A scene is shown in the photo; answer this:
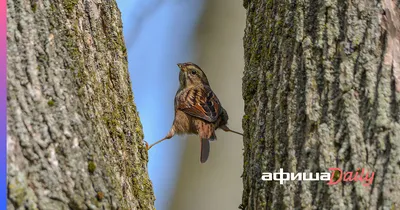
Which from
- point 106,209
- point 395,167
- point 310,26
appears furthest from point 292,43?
point 106,209

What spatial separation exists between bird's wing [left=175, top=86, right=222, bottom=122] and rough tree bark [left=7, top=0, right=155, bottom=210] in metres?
1.93

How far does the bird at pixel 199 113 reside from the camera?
4.65 m

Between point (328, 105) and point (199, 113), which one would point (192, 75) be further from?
point (328, 105)

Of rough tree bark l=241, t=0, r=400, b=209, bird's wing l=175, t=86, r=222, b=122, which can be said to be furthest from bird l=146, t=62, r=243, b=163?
rough tree bark l=241, t=0, r=400, b=209

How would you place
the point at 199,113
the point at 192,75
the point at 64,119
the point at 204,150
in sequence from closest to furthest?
1. the point at 64,119
2. the point at 204,150
3. the point at 199,113
4. the point at 192,75

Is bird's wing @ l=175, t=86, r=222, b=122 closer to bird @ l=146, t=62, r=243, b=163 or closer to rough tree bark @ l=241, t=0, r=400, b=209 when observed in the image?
bird @ l=146, t=62, r=243, b=163

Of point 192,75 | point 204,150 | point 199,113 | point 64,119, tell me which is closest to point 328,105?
point 64,119

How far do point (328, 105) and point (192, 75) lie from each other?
2.92 metres

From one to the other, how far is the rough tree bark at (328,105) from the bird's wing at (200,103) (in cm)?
193

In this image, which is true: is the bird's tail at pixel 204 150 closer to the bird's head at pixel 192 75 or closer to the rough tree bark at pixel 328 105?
the bird's head at pixel 192 75

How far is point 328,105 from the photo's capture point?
242 cm

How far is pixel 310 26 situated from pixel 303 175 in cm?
65

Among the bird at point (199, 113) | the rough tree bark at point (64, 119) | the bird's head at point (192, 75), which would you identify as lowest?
the rough tree bark at point (64, 119)

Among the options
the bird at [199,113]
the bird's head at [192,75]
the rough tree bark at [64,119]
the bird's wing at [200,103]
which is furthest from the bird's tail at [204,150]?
the rough tree bark at [64,119]
